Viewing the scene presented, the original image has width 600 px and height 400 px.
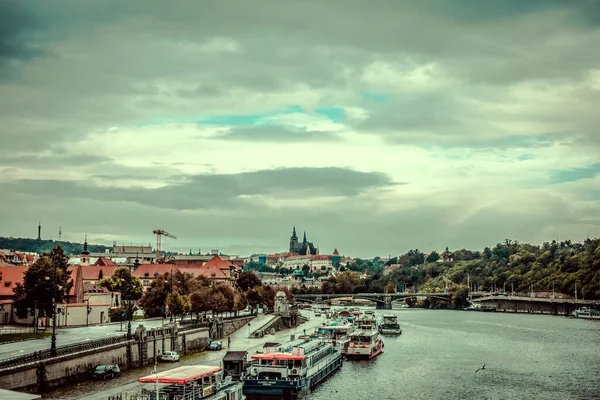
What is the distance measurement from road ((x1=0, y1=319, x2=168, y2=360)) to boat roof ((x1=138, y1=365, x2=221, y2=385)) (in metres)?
18.0

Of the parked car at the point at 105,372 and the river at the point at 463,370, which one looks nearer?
the parked car at the point at 105,372

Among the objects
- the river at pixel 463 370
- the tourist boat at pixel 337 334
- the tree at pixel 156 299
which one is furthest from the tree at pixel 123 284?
the tourist boat at pixel 337 334

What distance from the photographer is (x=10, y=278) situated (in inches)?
4058

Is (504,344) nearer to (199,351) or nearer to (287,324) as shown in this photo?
(287,324)

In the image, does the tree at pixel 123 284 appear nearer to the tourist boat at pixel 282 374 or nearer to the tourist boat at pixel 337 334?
the tourist boat at pixel 337 334

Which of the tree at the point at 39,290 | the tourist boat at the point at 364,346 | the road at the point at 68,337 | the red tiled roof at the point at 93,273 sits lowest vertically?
the tourist boat at the point at 364,346

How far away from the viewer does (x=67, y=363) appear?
2473 inches

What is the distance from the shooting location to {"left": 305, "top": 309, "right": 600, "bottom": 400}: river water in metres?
76.2

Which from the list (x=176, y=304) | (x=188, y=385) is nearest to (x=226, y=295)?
(x=176, y=304)

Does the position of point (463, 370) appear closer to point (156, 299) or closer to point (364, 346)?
point (364, 346)

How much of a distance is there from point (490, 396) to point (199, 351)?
128ft

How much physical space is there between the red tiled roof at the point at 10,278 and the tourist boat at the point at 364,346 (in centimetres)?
4854

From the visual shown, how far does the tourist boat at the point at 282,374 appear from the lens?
224ft

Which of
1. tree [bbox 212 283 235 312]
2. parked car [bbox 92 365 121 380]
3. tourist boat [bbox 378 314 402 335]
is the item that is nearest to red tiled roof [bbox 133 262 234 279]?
tree [bbox 212 283 235 312]
